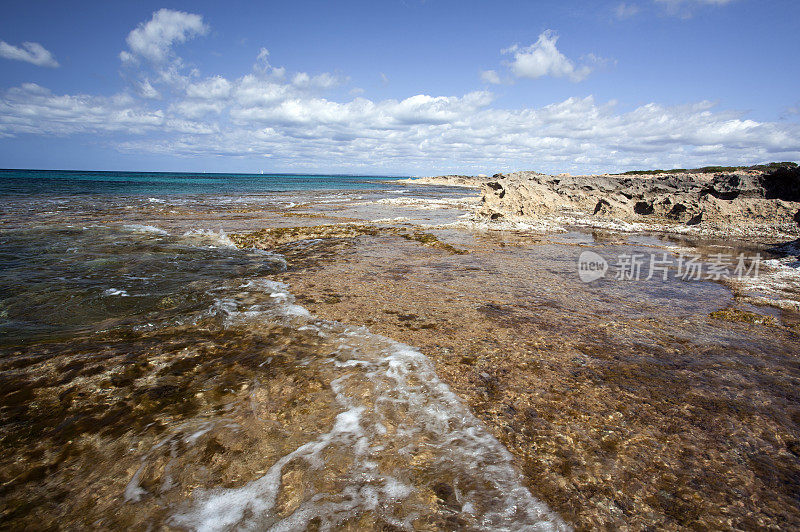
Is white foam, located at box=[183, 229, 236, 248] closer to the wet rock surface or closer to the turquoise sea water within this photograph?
the wet rock surface

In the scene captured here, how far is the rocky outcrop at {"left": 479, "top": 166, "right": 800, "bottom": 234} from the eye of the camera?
1677 cm

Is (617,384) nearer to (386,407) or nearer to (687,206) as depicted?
(386,407)

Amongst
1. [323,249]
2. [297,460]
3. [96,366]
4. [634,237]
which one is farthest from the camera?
[634,237]

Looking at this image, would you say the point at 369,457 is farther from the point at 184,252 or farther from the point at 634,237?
the point at 634,237

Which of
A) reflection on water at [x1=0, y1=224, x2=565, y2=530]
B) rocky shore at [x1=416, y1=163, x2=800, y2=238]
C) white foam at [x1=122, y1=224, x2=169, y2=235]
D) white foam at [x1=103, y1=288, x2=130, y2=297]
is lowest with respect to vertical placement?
reflection on water at [x1=0, y1=224, x2=565, y2=530]

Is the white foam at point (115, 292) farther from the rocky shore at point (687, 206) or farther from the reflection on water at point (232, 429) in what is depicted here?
the rocky shore at point (687, 206)

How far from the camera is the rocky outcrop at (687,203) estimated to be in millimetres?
16766

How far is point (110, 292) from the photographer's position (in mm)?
6465

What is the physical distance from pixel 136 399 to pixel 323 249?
7589mm

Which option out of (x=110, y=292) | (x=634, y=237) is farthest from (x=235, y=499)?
(x=634, y=237)

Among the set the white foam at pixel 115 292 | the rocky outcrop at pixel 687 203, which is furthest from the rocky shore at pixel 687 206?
the white foam at pixel 115 292

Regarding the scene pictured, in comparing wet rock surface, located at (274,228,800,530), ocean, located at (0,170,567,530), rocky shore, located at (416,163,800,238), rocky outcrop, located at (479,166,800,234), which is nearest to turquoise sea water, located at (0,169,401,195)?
rocky outcrop, located at (479,166,800,234)

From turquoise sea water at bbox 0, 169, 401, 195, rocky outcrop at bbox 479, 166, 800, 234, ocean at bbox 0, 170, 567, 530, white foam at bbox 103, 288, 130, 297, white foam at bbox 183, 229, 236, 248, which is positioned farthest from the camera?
turquoise sea water at bbox 0, 169, 401, 195

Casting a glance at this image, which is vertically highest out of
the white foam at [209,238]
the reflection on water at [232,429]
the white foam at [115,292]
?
the white foam at [209,238]
